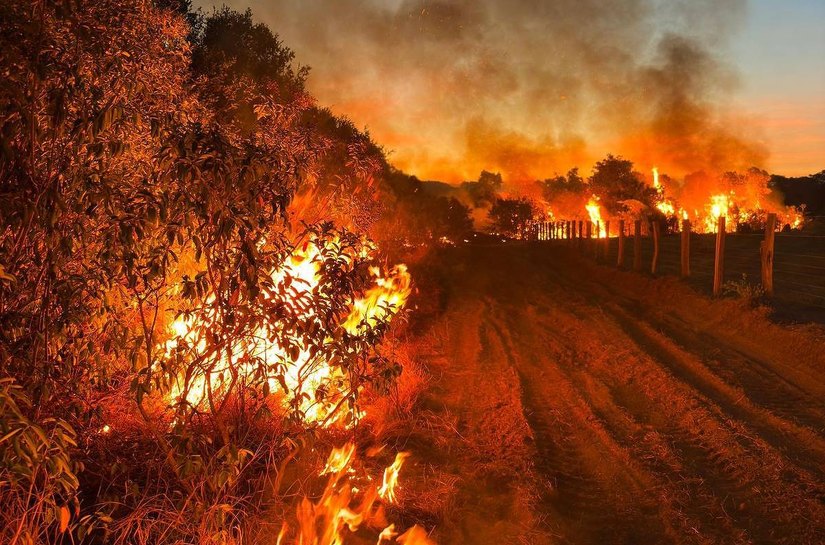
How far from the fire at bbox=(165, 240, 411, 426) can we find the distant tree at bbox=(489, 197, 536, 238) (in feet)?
179

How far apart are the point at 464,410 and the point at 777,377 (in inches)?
188

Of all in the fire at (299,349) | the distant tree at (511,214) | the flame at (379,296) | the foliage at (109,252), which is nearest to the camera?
the foliage at (109,252)

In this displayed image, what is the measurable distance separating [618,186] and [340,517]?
143ft

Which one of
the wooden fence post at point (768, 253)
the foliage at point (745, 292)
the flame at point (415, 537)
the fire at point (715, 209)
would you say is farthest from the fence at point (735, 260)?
the flame at point (415, 537)

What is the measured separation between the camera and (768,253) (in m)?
13.6

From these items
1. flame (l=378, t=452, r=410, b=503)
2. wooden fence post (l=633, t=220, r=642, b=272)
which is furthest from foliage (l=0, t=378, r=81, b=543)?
wooden fence post (l=633, t=220, r=642, b=272)

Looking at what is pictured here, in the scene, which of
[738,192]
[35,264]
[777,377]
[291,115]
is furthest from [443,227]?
[35,264]

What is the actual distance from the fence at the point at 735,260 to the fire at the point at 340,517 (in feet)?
37.9

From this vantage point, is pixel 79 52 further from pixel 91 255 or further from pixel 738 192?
pixel 738 192

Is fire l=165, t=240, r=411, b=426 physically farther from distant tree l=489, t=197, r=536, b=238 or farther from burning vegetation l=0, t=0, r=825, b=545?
distant tree l=489, t=197, r=536, b=238

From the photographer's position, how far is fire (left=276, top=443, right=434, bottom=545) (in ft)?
15.2

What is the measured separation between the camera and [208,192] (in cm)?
378

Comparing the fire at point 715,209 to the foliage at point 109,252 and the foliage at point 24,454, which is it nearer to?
the foliage at point 109,252

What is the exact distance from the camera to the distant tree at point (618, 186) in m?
44.9
